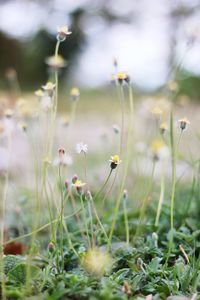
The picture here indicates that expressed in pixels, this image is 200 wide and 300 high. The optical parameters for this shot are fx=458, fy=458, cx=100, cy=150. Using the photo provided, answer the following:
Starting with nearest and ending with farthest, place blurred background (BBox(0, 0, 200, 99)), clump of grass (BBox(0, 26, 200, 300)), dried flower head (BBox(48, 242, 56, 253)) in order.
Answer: clump of grass (BBox(0, 26, 200, 300)) → dried flower head (BBox(48, 242, 56, 253)) → blurred background (BBox(0, 0, 200, 99))

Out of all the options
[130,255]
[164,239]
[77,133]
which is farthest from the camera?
[77,133]

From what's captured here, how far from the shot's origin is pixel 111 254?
1.19 meters

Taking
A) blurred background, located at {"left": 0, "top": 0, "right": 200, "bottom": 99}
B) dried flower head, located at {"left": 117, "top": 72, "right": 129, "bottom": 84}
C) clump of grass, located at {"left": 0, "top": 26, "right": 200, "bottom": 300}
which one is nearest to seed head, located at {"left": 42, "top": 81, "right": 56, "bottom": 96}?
clump of grass, located at {"left": 0, "top": 26, "right": 200, "bottom": 300}

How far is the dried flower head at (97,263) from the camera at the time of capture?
1.00 m

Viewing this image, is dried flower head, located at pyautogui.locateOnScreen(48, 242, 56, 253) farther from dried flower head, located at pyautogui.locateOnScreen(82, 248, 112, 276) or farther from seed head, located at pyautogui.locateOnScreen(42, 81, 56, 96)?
seed head, located at pyautogui.locateOnScreen(42, 81, 56, 96)

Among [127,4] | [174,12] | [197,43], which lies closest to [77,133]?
[197,43]

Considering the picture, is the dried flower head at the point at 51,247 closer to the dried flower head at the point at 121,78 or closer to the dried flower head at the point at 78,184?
the dried flower head at the point at 78,184

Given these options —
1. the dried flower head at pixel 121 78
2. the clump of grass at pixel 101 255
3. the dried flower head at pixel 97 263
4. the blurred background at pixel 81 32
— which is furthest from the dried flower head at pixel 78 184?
the blurred background at pixel 81 32

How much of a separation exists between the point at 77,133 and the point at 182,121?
143 inches

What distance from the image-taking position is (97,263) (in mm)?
1005

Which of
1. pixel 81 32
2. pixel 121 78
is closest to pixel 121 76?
pixel 121 78

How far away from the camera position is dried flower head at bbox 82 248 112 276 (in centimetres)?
100

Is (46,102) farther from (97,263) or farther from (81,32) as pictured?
(81,32)

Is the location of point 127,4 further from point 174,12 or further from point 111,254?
point 111,254
